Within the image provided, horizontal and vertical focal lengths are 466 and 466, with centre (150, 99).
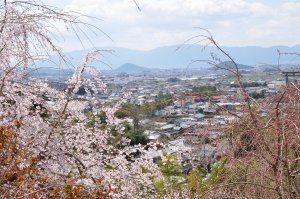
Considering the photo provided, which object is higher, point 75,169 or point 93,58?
point 93,58

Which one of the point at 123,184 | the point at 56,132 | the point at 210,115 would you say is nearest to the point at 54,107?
the point at 56,132

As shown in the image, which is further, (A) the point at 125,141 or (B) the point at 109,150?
(A) the point at 125,141

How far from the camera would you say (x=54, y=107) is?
13.9ft

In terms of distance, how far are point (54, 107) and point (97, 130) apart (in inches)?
32.1

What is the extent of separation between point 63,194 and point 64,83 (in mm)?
1403

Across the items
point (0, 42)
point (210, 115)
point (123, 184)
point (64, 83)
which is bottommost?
point (123, 184)

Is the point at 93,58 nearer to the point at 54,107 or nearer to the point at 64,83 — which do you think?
the point at 64,83

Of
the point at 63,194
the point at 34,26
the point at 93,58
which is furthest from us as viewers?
the point at 93,58

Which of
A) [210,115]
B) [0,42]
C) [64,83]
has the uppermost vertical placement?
[0,42]

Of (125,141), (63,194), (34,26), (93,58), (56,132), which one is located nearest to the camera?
(34,26)

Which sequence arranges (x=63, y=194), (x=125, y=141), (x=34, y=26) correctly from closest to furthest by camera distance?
(x=34, y=26) → (x=63, y=194) → (x=125, y=141)

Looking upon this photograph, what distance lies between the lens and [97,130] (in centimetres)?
493

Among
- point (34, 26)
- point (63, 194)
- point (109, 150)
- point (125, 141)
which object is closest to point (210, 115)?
point (125, 141)

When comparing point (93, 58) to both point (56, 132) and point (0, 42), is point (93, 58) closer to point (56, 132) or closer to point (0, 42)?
point (56, 132)
